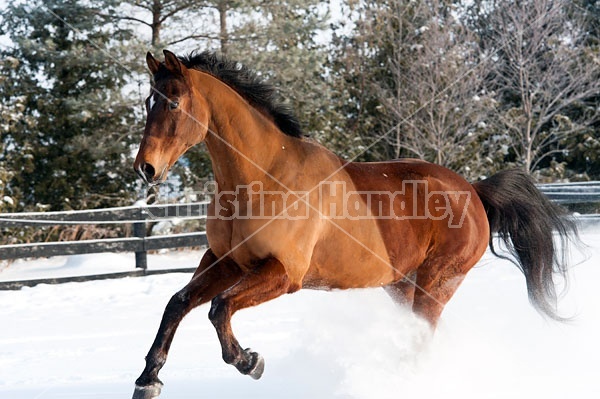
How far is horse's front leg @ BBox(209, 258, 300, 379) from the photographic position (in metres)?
3.39

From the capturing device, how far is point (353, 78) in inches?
681

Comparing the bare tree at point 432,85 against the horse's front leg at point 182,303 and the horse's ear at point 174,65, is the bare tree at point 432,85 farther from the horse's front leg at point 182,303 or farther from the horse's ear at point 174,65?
the horse's ear at point 174,65

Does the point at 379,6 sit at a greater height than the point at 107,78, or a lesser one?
greater

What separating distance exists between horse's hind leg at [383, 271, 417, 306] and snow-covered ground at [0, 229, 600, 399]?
0.09 meters

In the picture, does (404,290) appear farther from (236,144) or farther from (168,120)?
(168,120)

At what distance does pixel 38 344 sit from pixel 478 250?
12.1 feet

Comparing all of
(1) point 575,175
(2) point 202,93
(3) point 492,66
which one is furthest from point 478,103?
(2) point 202,93

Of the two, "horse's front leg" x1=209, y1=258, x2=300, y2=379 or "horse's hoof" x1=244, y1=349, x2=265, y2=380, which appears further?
"horse's hoof" x1=244, y1=349, x2=265, y2=380

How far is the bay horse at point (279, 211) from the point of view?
3422 mm

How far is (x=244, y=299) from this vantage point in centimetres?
343

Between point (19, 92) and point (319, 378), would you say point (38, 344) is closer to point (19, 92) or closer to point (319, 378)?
point (319, 378)

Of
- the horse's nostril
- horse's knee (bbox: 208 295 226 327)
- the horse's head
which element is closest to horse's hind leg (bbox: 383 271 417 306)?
horse's knee (bbox: 208 295 226 327)

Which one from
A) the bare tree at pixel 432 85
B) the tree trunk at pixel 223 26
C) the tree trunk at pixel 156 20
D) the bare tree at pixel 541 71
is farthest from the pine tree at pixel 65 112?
the bare tree at pixel 541 71

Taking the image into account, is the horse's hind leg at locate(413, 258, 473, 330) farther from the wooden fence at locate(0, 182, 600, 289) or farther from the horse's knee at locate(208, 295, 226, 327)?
the wooden fence at locate(0, 182, 600, 289)
